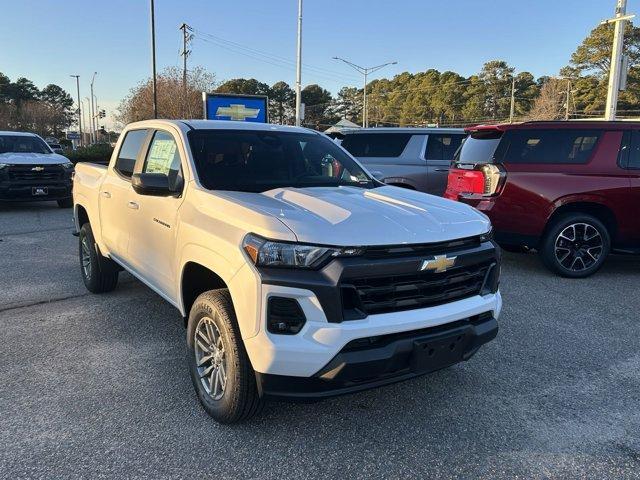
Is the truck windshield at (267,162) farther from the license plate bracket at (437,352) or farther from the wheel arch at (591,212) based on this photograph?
the wheel arch at (591,212)

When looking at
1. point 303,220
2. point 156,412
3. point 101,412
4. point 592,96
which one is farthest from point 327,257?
point 592,96

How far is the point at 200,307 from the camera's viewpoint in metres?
3.07

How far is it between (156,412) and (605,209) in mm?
5673

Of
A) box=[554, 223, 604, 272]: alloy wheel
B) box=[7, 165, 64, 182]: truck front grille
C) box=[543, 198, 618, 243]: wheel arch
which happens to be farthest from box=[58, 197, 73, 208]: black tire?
A: box=[554, 223, 604, 272]: alloy wheel

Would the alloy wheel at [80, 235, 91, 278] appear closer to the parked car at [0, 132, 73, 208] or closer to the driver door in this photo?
the driver door

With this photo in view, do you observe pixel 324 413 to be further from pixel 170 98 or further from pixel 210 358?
pixel 170 98

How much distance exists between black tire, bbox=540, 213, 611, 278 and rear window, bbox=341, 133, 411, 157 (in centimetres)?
378

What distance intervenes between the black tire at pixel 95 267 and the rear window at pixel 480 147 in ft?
15.0

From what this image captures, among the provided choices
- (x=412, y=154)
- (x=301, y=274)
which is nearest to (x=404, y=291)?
(x=301, y=274)

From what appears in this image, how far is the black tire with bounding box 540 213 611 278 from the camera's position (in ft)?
20.6

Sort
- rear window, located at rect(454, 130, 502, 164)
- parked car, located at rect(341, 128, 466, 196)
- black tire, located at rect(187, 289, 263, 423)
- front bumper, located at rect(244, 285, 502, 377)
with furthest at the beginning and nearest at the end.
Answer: parked car, located at rect(341, 128, 466, 196) → rear window, located at rect(454, 130, 502, 164) → black tire, located at rect(187, 289, 263, 423) → front bumper, located at rect(244, 285, 502, 377)

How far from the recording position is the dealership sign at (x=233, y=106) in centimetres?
1940

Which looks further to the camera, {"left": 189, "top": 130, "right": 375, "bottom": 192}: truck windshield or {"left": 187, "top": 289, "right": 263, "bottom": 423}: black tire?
{"left": 189, "top": 130, "right": 375, "bottom": 192}: truck windshield

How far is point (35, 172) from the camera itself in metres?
12.0
